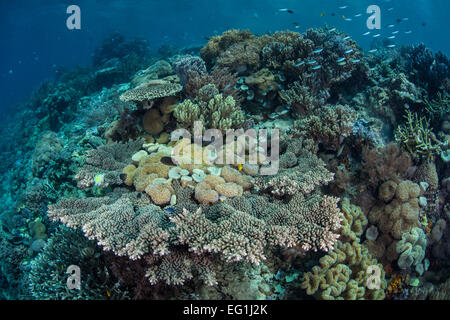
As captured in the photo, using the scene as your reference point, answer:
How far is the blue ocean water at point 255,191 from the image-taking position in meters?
3.32

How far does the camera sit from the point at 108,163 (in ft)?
16.2

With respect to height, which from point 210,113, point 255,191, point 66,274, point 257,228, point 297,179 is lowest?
point 66,274

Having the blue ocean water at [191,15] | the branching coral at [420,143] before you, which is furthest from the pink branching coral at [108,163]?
the blue ocean water at [191,15]

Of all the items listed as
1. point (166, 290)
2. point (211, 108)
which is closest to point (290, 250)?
point (166, 290)

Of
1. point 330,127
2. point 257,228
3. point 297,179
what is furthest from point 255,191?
point 330,127

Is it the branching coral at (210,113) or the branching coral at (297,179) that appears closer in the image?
the branching coral at (297,179)

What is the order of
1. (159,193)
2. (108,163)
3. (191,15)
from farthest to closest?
A: (191,15)
(108,163)
(159,193)

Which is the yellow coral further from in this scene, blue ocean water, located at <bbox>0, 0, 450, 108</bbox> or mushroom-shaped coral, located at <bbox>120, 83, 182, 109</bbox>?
blue ocean water, located at <bbox>0, 0, 450, 108</bbox>

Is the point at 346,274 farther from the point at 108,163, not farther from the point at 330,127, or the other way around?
the point at 108,163

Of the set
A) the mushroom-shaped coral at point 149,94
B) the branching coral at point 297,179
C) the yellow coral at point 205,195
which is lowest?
the yellow coral at point 205,195

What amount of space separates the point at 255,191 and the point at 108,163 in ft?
9.82

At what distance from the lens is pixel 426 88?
7750 millimetres

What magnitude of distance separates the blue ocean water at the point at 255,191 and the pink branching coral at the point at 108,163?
0.03m

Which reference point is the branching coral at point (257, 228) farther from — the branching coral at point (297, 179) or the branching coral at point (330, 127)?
the branching coral at point (330, 127)
